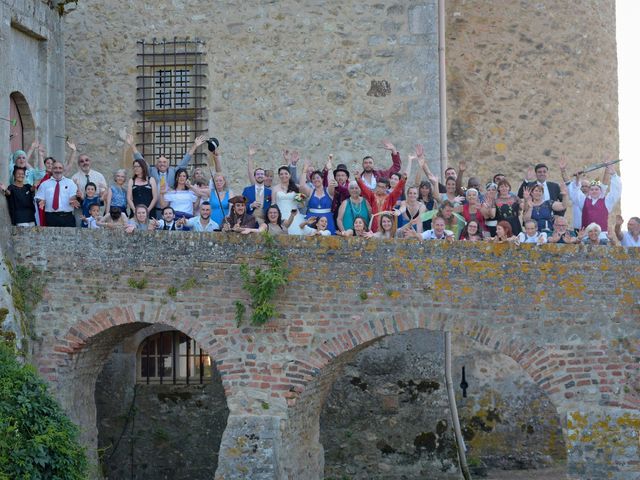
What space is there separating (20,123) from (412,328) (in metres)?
7.39

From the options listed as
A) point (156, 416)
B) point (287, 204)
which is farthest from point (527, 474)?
point (287, 204)

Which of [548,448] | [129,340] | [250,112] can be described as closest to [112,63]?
[250,112]

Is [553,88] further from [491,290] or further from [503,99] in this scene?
[491,290]

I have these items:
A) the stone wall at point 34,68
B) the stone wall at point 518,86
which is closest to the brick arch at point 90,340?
the stone wall at point 34,68

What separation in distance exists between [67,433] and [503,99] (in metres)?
10.3

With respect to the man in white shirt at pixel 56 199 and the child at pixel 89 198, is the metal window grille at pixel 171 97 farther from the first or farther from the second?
the man in white shirt at pixel 56 199

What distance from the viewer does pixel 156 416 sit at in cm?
1761

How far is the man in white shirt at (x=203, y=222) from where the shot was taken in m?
15.1

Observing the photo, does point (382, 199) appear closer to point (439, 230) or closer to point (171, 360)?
point (439, 230)

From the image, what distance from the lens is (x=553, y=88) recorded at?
2014 centimetres

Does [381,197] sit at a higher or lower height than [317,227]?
higher

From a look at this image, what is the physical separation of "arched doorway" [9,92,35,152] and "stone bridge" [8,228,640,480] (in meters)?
3.06

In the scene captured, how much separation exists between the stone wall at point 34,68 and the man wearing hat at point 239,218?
3409mm

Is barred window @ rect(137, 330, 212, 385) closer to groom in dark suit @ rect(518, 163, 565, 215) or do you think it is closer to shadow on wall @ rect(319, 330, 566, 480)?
shadow on wall @ rect(319, 330, 566, 480)
